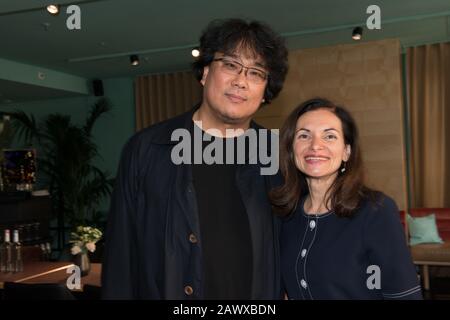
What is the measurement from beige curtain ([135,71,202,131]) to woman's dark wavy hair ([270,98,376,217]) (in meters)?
6.55

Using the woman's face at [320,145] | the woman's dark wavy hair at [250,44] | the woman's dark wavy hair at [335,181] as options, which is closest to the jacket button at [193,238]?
the woman's dark wavy hair at [335,181]

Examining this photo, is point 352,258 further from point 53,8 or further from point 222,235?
point 53,8

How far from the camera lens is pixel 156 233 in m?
1.65

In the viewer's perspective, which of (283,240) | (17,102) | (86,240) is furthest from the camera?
(17,102)

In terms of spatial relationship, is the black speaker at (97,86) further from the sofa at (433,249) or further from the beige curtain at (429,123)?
the sofa at (433,249)

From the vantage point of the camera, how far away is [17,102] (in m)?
9.65

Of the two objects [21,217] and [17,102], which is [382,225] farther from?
[17,102]

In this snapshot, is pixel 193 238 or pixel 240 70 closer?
pixel 193 238

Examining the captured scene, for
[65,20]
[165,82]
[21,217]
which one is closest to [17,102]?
[165,82]

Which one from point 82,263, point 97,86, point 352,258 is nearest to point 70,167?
point 97,86

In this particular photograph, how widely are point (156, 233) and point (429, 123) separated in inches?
253

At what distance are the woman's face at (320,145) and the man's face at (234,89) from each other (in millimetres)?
221

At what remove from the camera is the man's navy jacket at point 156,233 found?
64.1 inches
